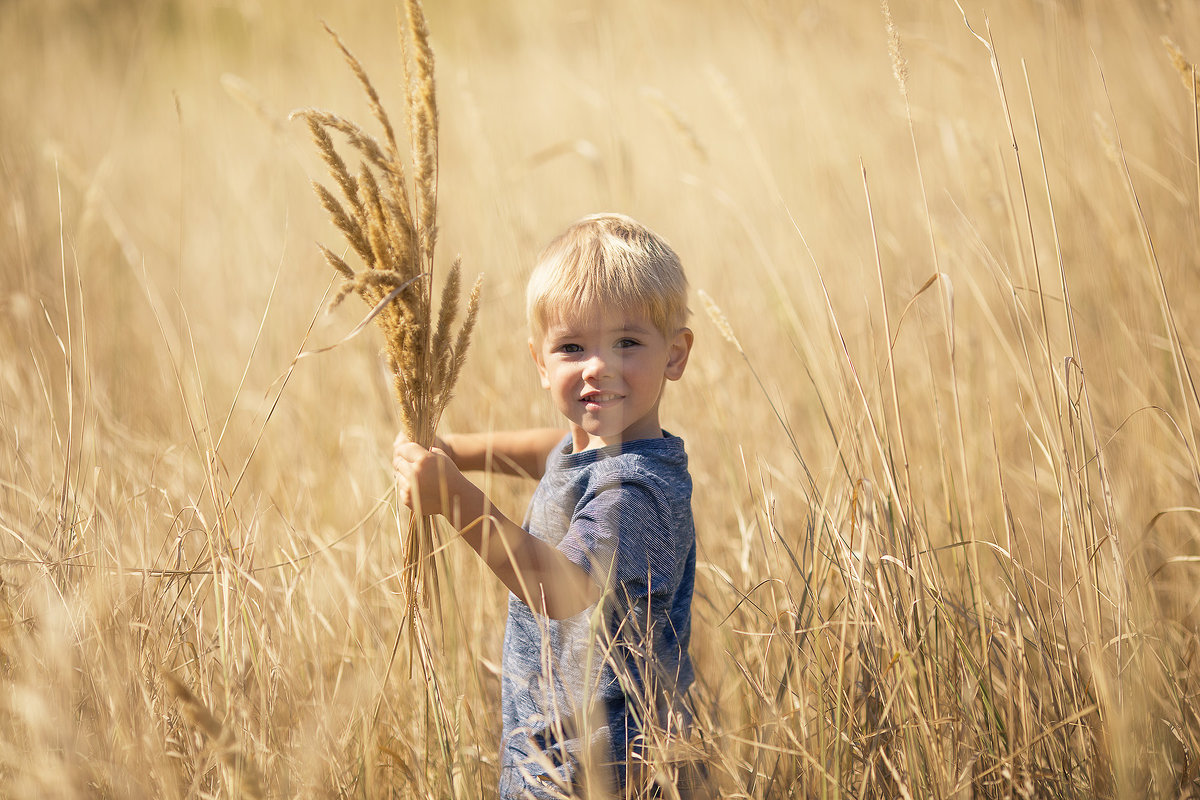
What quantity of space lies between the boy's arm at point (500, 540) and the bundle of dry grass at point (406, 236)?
50 mm

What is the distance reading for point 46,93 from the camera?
473cm

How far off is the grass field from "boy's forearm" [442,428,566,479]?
25 cm

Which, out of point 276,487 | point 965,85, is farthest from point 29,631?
point 965,85

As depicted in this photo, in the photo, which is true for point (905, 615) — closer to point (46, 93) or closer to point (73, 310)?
point (73, 310)

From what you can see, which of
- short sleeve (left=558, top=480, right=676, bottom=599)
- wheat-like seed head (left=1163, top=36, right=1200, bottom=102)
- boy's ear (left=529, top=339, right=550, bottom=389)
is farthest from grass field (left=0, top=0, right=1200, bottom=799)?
boy's ear (left=529, top=339, right=550, bottom=389)

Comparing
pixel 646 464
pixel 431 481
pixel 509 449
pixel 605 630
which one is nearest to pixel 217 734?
pixel 431 481

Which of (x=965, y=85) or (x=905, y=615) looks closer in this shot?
(x=905, y=615)

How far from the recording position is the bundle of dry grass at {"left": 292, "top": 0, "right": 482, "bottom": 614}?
1.15 metres

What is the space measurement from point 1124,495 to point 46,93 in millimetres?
5674

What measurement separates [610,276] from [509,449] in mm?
537

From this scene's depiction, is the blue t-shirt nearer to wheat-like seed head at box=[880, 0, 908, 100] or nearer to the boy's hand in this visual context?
the boy's hand

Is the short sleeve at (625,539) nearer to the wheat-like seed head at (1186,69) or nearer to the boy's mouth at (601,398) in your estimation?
the boy's mouth at (601,398)

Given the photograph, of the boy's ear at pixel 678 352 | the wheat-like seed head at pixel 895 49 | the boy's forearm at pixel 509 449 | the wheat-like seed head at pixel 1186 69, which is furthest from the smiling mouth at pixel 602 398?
the wheat-like seed head at pixel 1186 69

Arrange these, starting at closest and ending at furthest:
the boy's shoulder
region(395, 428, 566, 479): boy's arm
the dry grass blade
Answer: the dry grass blade → the boy's shoulder → region(395, 428, 566, 479): boy's arm
